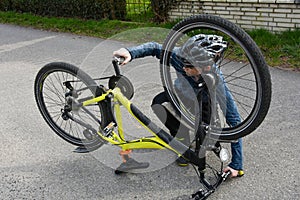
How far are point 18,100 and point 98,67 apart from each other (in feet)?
4.51

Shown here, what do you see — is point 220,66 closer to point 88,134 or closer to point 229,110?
point 229,110

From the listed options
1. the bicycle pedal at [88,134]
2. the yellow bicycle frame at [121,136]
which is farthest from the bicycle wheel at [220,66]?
the bicycle pedal at [88,134]

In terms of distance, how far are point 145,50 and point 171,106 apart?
1.72 feet

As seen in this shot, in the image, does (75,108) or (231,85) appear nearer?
(75,108)

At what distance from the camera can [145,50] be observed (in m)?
2.57

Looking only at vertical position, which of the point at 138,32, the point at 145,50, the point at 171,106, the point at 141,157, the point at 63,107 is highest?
the point at 145,50

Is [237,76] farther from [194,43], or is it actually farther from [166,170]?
[194,43]

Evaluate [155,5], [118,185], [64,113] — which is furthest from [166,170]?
[155,5]

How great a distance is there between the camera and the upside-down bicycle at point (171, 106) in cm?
209

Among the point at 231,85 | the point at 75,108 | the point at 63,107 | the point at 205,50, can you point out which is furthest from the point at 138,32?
the point at 205,50

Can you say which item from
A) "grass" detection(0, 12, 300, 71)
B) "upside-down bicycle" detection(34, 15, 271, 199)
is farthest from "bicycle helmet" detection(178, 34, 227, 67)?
"grass" detection(0, 12, 300, 71)

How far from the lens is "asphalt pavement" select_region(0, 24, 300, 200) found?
2611 millimetres

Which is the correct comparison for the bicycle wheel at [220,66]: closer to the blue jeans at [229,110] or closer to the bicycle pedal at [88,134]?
the blue jeans at [229,110]

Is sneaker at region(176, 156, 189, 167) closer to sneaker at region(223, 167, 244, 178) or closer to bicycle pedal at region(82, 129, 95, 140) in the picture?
sneaker at region(223, 167, 244, 178)
